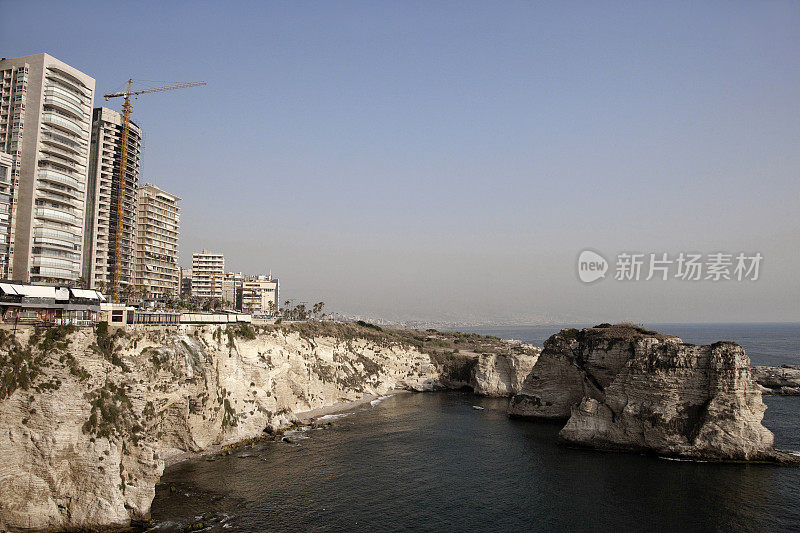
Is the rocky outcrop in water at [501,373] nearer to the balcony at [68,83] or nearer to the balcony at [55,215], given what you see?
the balcony at [55,215]

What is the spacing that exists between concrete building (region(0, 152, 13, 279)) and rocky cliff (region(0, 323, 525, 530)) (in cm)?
2948

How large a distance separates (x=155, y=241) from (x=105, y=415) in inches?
2972

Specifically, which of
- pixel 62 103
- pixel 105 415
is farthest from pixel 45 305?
pixel 62 103

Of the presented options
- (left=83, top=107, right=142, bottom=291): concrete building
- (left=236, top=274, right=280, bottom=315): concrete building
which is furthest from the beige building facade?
(left=83, top=107, right=142, bottom=291): concrete building

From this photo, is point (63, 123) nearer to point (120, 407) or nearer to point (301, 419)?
point (120, 407)

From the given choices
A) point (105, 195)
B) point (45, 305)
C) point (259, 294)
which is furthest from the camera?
point (259, 294)

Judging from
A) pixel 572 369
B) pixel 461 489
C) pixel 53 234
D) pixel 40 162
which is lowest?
pixel 461 489

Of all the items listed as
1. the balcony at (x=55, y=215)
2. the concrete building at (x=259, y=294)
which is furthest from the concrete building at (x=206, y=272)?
the balcony at (x=55, y=215)

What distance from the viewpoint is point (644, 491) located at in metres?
39.8

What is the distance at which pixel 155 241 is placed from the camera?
99125 millimetres

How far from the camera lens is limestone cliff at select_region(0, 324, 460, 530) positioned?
98.3 ft

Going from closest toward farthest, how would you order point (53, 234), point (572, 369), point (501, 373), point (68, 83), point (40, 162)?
point (40, 162)
point (53, 234)
point (68, 83)
point (572, 369)
point (501, 373)

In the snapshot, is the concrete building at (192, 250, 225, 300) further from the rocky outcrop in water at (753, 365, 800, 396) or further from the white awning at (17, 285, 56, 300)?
the rocky outcrop in water at (753, 365, 800, 396)

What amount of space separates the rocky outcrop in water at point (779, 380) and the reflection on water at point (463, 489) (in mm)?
43137
